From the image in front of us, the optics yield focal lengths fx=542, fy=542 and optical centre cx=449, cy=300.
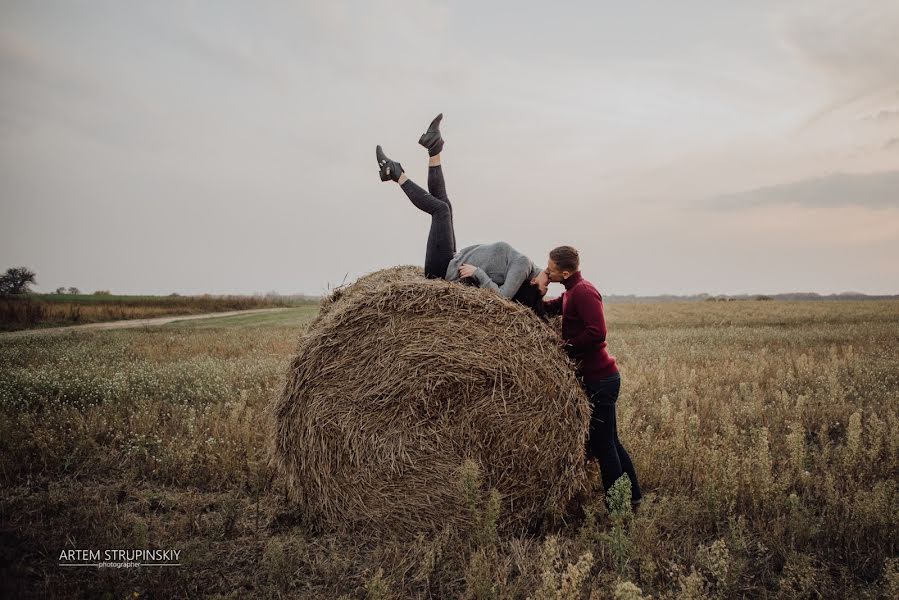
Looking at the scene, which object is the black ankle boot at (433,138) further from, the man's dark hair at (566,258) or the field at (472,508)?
the field at (472,508)

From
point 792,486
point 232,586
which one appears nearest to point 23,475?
point 232,586

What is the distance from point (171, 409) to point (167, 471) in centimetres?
229

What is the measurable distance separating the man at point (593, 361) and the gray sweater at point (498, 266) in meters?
0.26

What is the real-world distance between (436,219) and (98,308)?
38.1 m

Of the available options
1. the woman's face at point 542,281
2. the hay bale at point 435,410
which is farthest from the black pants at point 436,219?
the woman's face at point 542,281

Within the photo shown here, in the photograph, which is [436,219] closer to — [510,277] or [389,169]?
[389,169]

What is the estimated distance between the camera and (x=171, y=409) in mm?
7512

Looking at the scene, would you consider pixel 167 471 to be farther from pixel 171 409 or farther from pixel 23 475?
pixel 171 409

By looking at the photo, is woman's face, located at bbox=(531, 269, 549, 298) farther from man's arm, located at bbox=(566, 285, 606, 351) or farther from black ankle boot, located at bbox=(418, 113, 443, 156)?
black ankle boot, located at bbox=(418, 113, 443, 156)

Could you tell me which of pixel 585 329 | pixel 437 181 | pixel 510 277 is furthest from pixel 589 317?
pixel 437 181

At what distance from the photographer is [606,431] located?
472 centimetres

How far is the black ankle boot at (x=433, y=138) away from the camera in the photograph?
5914mm

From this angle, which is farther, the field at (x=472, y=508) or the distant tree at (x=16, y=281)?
the distant tree at (x=16, y=281)

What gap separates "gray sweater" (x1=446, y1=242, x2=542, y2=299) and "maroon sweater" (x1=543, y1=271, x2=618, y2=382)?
0.40 m
